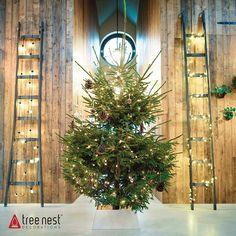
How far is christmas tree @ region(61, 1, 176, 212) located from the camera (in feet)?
12.4

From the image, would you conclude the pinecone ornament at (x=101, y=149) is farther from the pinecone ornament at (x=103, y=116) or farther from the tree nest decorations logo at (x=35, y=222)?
the tree nest decorations logo at (x=35, y=222)

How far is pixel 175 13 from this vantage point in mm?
5703

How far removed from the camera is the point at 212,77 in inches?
220

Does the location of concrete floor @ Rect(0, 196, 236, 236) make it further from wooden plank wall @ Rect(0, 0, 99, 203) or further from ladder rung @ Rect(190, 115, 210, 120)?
ladder rung @ Rect(190, 115, 210, 120)

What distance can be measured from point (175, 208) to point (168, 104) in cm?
166

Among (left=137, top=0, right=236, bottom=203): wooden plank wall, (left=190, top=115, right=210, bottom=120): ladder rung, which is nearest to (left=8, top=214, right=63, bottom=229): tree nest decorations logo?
(left=137, top=0, right=236, bottom=203): wooden plank wall

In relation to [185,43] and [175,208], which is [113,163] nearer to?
[175,208]

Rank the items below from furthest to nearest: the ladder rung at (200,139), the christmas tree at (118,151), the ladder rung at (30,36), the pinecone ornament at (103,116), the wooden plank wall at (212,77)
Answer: the ladder rung at (30,36)
the wooden plank wall at (212,77)
the ladder rung at (200,139)
the christmas tree at (118,151)
the pinecone ornament at (103,116)

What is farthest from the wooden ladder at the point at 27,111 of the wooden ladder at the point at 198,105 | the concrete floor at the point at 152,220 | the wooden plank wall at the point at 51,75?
the wooden ladder at the point at 198,105

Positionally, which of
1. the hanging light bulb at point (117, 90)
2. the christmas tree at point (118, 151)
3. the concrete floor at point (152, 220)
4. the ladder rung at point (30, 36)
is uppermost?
the ladder rung at point (30, 36)

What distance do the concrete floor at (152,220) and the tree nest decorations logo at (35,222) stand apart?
67mm

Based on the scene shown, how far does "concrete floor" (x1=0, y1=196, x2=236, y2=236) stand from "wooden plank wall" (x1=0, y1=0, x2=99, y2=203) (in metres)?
0.41

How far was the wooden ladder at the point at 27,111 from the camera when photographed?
548cm

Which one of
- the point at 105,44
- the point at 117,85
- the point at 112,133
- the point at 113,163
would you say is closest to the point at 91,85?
the point at 117,85
